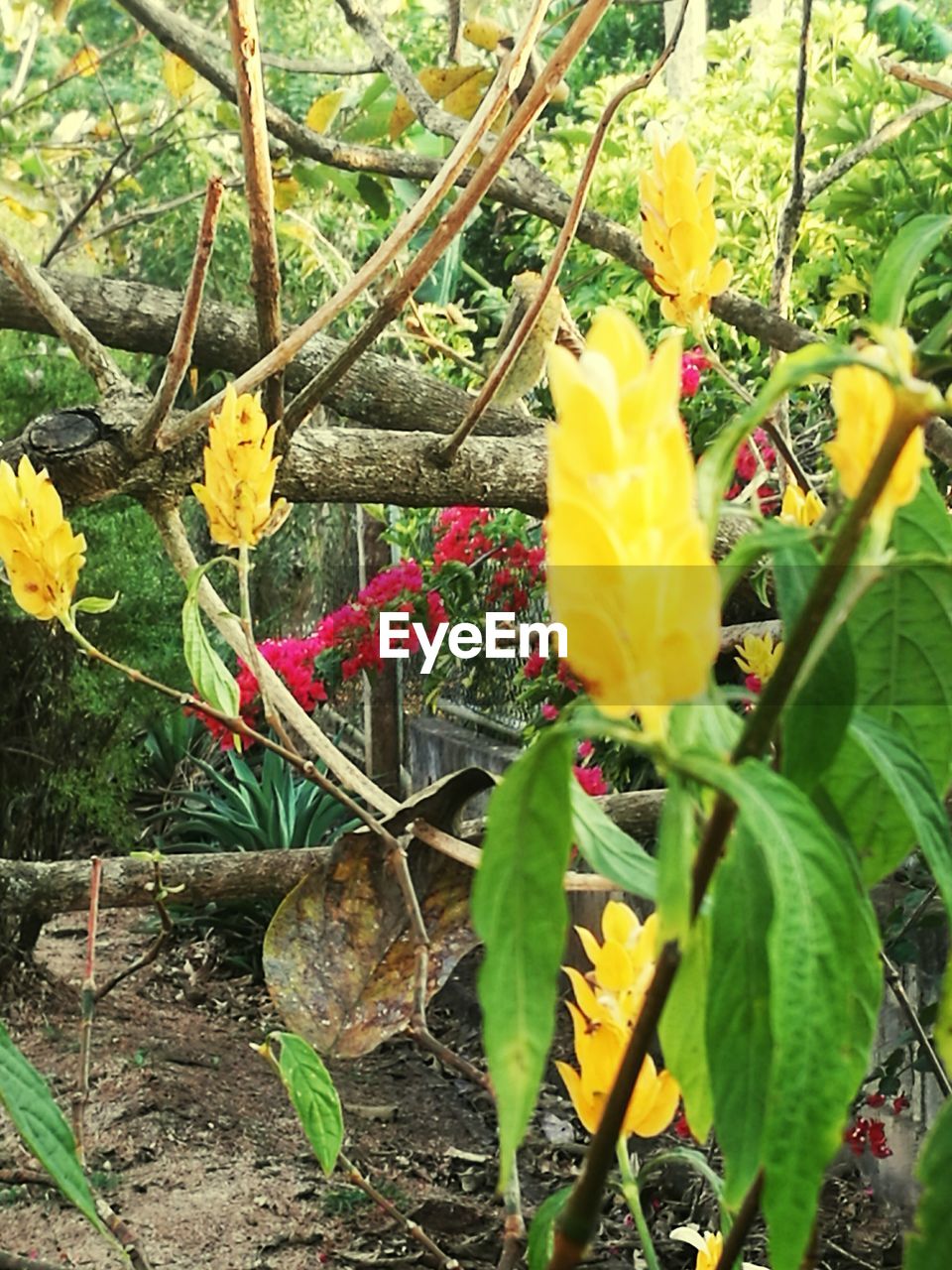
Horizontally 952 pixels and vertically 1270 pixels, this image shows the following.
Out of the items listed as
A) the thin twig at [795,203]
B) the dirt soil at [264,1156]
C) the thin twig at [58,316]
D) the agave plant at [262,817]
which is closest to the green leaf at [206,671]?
the thin twig at [58,316]

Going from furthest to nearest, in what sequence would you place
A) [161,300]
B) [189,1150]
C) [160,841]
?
[160,841], [189,1150], [161,300]

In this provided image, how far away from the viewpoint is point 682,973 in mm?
290

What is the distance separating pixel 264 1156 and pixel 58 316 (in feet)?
5.95

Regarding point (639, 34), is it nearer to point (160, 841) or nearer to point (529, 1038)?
point (160, 841)

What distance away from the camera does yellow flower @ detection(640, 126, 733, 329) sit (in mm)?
599

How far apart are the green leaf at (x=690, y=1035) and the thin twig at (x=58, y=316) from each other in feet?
2.34

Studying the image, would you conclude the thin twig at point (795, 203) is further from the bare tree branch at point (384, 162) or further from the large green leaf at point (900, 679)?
the large green leaf at point (900, 679)

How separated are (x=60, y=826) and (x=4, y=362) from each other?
1.15 meters

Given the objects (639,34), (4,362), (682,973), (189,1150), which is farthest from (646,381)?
(639,34)

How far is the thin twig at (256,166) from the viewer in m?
0.63

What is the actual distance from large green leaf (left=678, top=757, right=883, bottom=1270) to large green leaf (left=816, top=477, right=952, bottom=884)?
6 centimetres

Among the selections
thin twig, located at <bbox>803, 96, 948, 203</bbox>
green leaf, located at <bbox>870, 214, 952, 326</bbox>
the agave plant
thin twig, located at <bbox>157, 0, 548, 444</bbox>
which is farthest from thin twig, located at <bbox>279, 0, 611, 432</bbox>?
the agave plant

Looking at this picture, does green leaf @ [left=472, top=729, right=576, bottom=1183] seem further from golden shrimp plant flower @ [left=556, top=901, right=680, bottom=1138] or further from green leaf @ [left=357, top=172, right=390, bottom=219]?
green leaf @ [left=357, top=172, right=390, bottom=219]

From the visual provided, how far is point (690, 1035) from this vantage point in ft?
0.99
